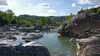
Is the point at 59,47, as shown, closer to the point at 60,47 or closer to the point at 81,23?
the point at 60,47

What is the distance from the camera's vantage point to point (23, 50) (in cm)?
2184

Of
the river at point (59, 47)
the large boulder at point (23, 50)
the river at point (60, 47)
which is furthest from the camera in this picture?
the river at point (60, 47)

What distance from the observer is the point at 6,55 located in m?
21.3

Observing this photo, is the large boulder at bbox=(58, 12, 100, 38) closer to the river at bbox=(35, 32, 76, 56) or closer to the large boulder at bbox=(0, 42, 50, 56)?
the river at bbox=(35, 32, 76, 56)

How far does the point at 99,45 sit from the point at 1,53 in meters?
13.2

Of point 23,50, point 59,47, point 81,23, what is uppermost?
point 23,50

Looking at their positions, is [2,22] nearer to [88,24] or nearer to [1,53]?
[88,24]

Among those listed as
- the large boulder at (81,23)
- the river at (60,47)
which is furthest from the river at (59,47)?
the large boulder at (81,23)

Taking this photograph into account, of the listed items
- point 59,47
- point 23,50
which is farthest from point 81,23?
point 23,50

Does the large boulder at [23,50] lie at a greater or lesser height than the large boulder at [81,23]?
greater

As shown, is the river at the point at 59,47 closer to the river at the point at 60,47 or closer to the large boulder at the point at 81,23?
the river at the point at 60,47

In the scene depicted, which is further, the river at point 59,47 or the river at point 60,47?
the river at point 60,47

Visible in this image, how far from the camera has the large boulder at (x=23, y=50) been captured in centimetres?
2123

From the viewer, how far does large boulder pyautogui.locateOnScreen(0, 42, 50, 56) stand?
69.7 feet
